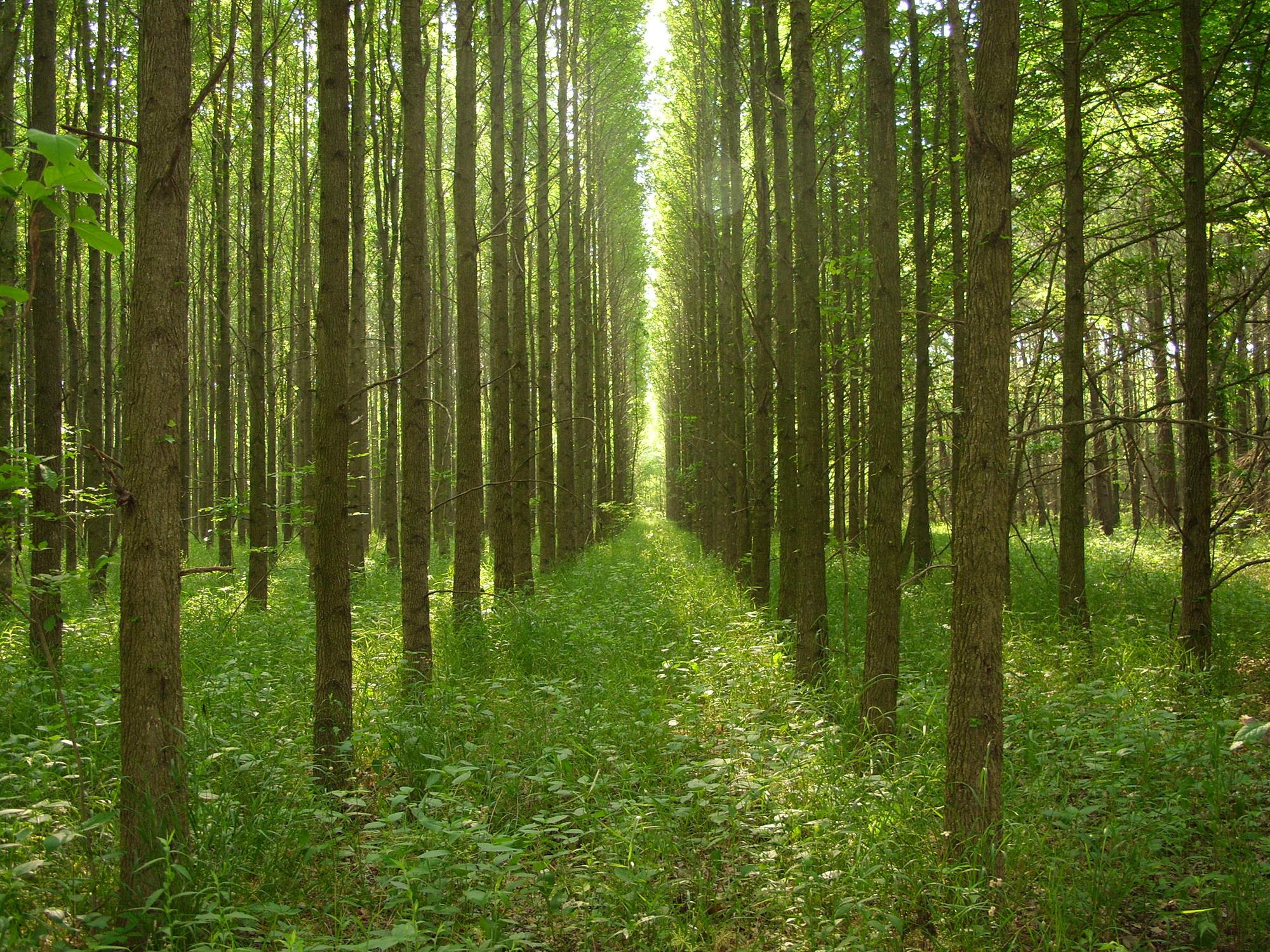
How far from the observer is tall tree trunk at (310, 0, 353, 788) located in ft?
14.0

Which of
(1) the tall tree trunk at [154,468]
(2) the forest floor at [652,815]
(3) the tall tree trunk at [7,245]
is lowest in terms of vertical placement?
(2) the forest floor at [652,815]

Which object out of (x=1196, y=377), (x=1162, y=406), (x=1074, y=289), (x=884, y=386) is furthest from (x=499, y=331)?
(x=1196, y=377)

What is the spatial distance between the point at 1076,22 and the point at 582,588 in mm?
8981

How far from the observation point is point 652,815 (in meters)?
3.79

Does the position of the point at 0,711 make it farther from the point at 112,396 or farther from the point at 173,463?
the point at 112,396

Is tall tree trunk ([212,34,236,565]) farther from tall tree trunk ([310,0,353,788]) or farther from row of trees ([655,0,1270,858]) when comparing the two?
row of trees ([655,0,1270,858])

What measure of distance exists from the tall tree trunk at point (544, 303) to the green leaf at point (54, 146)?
886 cm

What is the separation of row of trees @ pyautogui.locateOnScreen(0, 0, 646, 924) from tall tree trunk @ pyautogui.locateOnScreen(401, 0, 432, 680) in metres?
0.03

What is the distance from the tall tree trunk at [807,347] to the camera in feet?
A: 20.2

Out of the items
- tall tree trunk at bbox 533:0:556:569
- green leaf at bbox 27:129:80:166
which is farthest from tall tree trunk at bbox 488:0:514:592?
green leaf at bbox 27:129:80:166

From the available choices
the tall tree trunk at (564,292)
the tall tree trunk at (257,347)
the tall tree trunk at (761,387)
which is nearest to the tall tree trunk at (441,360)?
the tall tree trunk at (564,292)

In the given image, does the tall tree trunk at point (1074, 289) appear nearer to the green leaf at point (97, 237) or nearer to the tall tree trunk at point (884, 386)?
the tall tree trunk at point (884, 386)

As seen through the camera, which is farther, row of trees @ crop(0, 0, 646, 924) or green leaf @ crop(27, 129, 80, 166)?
row of trees @ crop(0, 0, 646, 924)

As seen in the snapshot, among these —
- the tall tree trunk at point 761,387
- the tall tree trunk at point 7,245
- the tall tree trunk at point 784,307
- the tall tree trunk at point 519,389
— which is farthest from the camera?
the tall tree trunk at point 519,389
